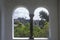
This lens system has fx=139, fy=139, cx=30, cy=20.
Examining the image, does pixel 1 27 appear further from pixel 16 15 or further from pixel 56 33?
pixel 56 33

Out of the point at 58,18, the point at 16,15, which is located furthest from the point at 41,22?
the point at 16,15

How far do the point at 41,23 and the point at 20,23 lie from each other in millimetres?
966

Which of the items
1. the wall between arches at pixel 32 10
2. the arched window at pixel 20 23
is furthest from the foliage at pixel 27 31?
the wall between arches at pixel 32 10

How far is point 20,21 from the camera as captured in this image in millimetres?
6398

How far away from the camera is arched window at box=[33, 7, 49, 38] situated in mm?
6316

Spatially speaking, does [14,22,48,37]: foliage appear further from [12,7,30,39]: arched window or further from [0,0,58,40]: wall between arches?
[0,0,58,40]: wall between arches

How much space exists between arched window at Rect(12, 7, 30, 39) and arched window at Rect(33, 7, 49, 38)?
1.15 feet

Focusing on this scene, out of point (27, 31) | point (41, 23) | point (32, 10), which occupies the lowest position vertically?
point (27, 31)

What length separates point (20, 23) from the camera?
21.0 ft

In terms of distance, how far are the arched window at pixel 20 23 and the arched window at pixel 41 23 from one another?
0.35 m

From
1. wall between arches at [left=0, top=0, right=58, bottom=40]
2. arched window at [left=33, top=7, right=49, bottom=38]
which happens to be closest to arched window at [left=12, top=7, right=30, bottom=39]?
wall between arches at [left=0, top=0, right=58, bottom=40]

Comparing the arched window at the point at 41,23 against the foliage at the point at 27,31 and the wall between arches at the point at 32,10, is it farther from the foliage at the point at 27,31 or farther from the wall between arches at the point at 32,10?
the wall between arches at the point at 32,10

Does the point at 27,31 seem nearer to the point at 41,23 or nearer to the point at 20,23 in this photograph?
the point at 20,23

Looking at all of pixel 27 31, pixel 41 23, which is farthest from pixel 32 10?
pixel 27 31
